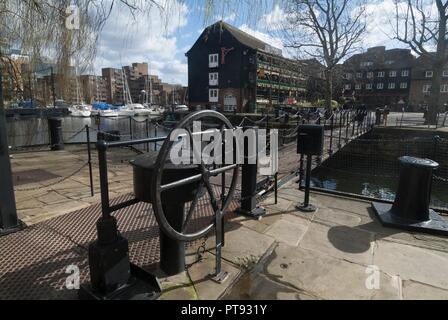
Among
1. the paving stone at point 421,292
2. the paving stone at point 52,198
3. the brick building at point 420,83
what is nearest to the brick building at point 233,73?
the brick building at point 420,83

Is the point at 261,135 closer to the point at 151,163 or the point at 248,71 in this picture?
the point at 151,163

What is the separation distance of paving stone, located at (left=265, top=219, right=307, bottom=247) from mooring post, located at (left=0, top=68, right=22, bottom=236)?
10.2 ft

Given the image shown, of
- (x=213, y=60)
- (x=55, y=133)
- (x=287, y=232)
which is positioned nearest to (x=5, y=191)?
(x=287, y=232)

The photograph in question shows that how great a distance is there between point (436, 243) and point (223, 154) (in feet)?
9.16

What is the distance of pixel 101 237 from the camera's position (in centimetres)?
218

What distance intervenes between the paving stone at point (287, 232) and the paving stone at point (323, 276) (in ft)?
0.83

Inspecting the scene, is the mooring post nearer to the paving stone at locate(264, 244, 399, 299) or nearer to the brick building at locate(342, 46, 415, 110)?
the paving stone at locate(264, 244, 399, 299)

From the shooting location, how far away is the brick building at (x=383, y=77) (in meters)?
64.3

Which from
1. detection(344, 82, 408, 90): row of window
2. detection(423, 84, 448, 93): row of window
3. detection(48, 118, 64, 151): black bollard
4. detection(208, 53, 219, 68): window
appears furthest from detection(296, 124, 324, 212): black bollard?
detection(344, 82, 408, 90): row of window

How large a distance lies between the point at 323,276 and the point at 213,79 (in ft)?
138

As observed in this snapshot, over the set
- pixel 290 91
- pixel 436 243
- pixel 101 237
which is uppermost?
pixel 290 91

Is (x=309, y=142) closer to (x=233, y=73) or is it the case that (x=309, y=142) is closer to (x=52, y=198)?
(x=52, y=198)

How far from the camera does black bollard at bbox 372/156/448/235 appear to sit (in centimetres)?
393
